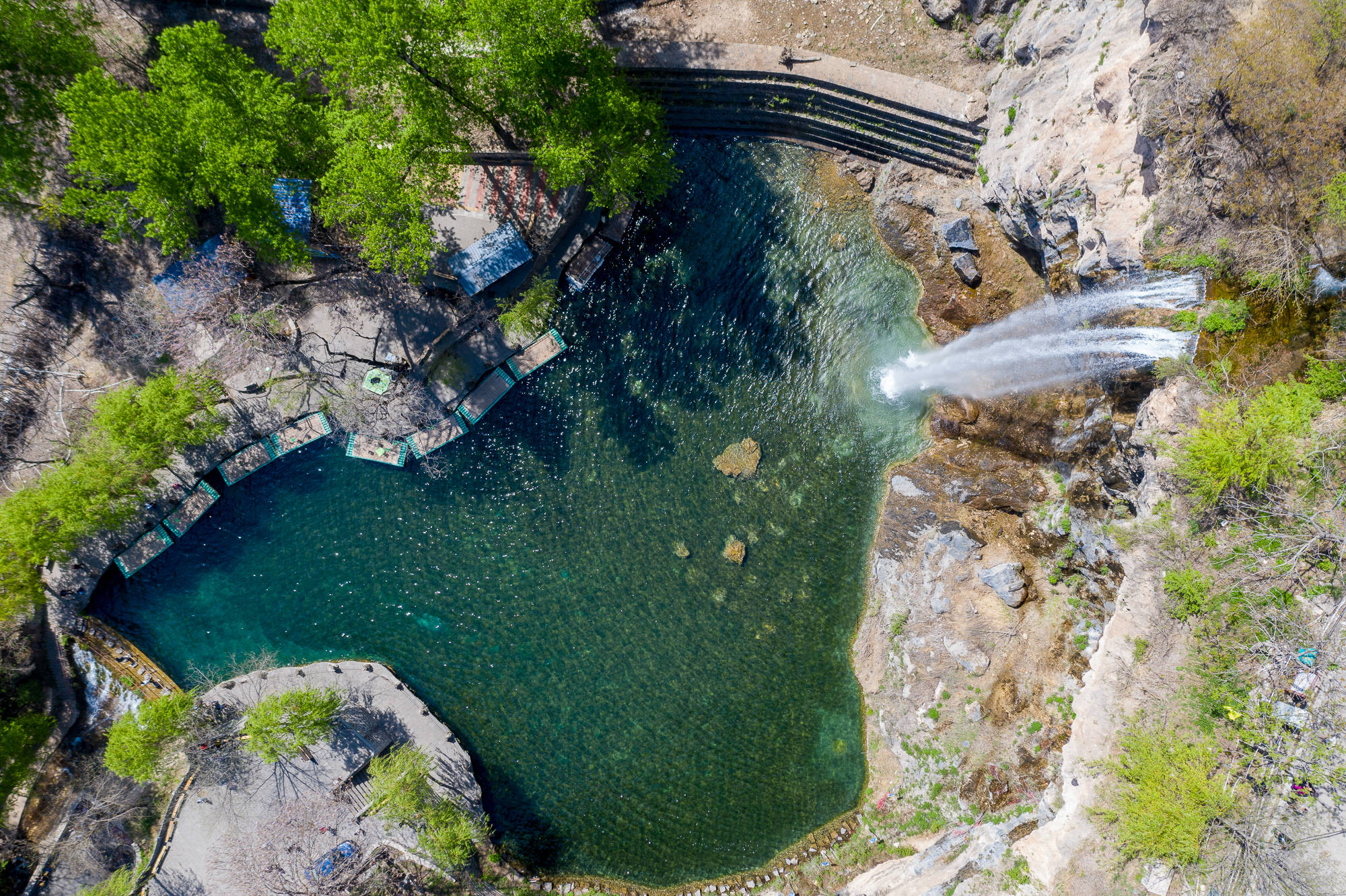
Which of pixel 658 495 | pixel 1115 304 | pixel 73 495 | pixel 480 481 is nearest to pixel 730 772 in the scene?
pixel 658 495

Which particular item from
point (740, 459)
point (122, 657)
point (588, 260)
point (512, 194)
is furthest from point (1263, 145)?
point (122, 657)

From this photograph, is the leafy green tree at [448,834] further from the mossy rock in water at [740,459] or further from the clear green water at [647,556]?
the mossy rock in water at [740,459]

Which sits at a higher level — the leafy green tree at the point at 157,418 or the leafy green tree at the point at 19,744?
the leafy green tree at the point at 157,418

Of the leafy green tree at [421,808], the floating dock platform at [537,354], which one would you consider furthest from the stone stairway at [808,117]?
the leafy green tree at [421,808]

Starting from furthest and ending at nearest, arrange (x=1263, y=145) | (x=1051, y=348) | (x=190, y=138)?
(x=1051, y=348), (x=190, y=138), (x=1263, y=145)

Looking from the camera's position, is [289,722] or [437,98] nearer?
[437,98]

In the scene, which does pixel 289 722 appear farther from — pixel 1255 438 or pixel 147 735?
pixel 1255 438

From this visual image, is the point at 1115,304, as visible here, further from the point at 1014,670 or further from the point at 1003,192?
the point at 1014,670
